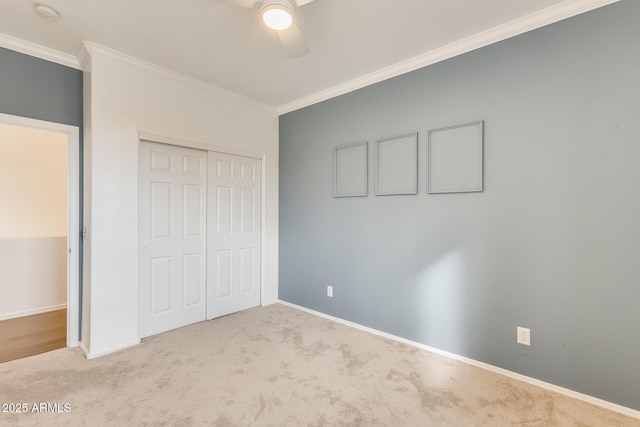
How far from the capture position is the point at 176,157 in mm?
3107

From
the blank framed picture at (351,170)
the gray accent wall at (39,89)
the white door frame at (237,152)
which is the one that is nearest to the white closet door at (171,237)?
the white door frame at (237,152)

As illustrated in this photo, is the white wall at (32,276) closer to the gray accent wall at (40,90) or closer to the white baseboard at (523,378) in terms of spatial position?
the gray accent wall at (40,90)

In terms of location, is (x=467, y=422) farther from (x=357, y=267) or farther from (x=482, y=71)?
(x=482, y=71)

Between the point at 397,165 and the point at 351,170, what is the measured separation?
0.56 m

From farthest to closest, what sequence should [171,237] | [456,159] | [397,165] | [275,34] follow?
[171,237] < [397,165] < [456,159] < [275,34]

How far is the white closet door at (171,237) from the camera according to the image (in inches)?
114

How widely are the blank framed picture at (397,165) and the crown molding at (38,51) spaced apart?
9.66 feet

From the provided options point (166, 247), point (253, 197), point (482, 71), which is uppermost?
point (482, 71)

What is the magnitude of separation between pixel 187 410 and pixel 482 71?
3.26m

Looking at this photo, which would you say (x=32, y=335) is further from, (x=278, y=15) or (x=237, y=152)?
(x=278, y=15)

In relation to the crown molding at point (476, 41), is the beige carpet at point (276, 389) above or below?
below

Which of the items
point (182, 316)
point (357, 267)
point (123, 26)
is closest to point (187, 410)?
point (182, 316)

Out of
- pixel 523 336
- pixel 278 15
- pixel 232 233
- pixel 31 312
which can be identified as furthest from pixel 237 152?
pixel 523 336

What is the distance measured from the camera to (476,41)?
7.73 ft
